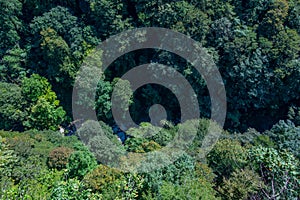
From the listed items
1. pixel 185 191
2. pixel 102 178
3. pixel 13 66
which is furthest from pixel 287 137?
pixel 13 66

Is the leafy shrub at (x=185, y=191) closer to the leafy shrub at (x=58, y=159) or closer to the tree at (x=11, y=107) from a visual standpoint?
the leafy shrub at (x=58, y=159)

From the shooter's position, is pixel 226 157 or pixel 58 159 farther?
pixel 58 159

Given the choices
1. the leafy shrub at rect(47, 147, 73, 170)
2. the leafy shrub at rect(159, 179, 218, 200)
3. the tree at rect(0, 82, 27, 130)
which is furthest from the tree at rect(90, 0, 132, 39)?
the leafy shrub at rect(159, 179, 218, 200)

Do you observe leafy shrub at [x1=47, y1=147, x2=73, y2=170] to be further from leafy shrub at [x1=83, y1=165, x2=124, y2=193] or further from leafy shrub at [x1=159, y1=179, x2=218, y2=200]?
leafy shrub at [x1=159, y1=179, x2=218, y2=200]

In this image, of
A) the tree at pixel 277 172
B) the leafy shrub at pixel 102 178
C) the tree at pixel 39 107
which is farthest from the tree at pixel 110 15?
the tree at pixel 277 172

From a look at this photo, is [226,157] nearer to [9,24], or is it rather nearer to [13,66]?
[13,66]

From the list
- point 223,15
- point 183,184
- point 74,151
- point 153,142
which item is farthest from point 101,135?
point 223,15

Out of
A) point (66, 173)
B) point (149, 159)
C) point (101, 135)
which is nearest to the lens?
point (149, 159)

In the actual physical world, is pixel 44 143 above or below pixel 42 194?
above

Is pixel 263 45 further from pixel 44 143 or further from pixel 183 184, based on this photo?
→ pixel 44 143
